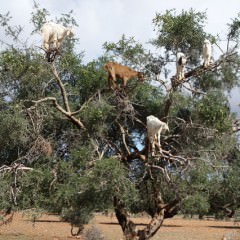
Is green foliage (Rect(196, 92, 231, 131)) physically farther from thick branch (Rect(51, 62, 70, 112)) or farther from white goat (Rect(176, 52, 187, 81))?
thick branch (Rect(51, 62, 70, 112))

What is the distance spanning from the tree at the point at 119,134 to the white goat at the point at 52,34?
18.6 inches

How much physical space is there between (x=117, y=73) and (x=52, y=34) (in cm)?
198

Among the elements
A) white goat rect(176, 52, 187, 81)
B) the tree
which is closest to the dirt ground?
the tree

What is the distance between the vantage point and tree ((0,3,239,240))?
12995 millimetres

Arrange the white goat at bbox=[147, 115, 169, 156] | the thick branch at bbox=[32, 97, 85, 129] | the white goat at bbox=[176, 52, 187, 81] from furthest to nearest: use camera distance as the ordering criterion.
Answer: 1. the thick branch at bbox=[32, 97, 85, 129]
2. the white goat at bbox=[176, 52, 187, 81]
3. the white goat at bbox=[147, 115, 169, 156]

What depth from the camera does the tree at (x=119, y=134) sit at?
13.0m

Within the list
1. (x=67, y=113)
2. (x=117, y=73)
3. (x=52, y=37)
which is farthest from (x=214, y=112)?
(x=52, y=37)

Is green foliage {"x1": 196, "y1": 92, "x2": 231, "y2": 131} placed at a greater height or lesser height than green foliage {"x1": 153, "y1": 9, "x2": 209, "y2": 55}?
lesser

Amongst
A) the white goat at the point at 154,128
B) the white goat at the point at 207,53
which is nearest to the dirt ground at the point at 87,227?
the white goat at the point at 154,128

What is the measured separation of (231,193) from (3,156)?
6.74m

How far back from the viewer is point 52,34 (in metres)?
12.8

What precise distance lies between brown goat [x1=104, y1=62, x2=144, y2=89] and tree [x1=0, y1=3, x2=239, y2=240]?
1.27 ft

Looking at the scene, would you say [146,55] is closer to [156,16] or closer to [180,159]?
[156,16]

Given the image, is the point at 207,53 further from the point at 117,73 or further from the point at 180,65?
the point at 117,73
